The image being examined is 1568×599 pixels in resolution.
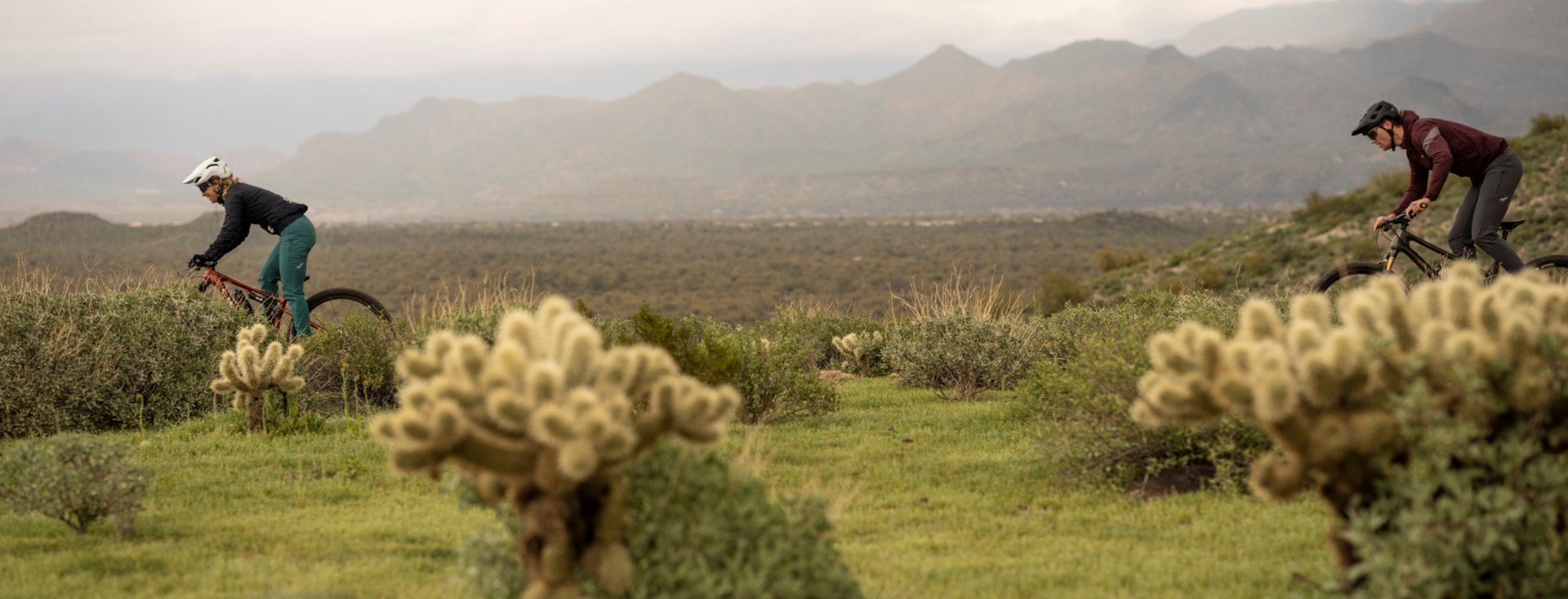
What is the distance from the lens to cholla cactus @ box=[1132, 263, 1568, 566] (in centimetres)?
402

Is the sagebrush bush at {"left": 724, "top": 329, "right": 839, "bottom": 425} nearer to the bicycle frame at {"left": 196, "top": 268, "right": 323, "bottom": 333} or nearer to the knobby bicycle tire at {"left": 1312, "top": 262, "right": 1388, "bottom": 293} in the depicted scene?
the knobby bicycle tire at {"left": 1312, "top": 262, "right": 1388, "bottom": 293}

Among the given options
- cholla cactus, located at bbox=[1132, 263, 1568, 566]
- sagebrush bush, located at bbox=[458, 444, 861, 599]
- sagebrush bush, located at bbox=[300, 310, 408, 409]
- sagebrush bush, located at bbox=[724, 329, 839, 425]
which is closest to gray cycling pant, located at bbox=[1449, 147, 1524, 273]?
sagebrush bush, located at bbox=[724, 329, 839, 425]

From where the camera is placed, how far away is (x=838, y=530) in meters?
6.42

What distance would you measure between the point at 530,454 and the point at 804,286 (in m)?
51.0

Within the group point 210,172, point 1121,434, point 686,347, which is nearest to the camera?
point 1121,434

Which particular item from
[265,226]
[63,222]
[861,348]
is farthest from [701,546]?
[63,222]

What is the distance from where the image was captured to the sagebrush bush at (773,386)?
998 centimetres

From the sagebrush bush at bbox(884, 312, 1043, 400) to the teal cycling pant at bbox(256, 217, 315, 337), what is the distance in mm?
6050

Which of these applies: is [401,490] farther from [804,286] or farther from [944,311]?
[804,286]

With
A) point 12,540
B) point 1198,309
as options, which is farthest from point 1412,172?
point 12,540

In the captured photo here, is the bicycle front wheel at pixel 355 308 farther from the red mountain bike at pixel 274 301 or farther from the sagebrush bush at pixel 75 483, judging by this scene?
the sagebrush bush at pixel 75 483

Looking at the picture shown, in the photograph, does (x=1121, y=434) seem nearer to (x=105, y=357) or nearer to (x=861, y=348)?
(x=861, y=348)

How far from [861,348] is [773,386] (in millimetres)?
4557

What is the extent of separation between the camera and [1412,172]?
→ 33.7 ft
